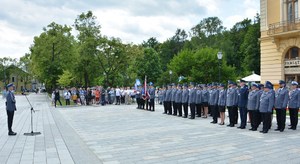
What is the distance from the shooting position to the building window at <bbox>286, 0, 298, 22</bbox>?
24.6m

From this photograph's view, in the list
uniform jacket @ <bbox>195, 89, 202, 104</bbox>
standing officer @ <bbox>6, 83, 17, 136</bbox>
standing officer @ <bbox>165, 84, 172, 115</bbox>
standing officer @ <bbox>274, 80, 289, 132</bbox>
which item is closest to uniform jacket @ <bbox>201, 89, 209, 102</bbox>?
uniform jacket @ <bbox>195, 89, 202, 104</bbox>

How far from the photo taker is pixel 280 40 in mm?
25531

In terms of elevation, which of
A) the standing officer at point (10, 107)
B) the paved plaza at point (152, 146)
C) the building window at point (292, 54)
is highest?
the building window at point (292, 54)

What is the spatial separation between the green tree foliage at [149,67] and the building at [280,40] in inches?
1739

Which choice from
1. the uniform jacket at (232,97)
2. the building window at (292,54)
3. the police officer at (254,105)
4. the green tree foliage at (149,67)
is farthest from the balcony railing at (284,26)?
the green tree foliage at (149,67)

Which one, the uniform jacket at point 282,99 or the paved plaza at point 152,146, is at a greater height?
the uniform jacket at point 282,99

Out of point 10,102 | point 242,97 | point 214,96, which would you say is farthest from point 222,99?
point 10,102

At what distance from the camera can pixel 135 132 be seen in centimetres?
1182

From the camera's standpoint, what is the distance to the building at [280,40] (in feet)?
79.6

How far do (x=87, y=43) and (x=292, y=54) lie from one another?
2049 centimetres

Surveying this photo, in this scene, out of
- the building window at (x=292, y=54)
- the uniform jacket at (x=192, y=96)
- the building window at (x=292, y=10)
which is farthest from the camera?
the building window at (x=292, y=54)

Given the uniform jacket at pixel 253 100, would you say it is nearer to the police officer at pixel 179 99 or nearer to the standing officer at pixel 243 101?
the standing officer at pixel 243 101

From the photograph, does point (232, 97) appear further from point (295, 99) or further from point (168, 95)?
point (168, 95)

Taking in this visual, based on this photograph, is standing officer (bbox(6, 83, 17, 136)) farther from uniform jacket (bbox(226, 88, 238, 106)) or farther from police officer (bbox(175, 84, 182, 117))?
police officer (bbox(175, 84, 182, 117))
